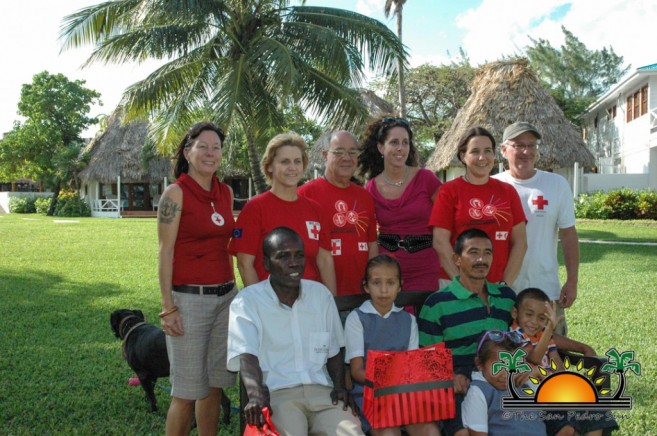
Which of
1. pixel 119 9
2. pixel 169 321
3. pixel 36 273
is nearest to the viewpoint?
pixel 169 321

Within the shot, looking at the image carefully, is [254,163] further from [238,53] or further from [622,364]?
[622,364]


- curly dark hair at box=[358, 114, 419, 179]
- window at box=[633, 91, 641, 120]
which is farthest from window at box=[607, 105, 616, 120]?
curly dark hair at box=[358, 114, 419, 179]

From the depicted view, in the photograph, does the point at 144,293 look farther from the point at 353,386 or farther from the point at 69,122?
the point at 69,122

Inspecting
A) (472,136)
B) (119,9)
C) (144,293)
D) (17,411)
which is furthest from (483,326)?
(119,9)

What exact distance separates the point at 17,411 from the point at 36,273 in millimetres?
7570

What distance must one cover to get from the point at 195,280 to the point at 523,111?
68.3 ft

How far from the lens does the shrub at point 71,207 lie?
34.8m

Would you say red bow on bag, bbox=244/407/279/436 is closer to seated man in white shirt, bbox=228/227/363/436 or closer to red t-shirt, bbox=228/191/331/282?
seated man in white shirt, bbox=228/227/363/436

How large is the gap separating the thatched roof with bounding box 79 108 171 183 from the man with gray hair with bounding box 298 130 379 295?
3107cm

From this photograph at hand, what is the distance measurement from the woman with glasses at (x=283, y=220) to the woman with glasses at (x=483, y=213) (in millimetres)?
711

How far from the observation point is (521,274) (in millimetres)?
3891

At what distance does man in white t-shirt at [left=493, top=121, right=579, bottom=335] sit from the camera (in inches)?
152

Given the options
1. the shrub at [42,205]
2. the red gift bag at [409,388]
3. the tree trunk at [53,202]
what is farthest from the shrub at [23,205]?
the red gift bag at [409,388]

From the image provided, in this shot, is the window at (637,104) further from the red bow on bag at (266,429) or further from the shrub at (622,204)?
the red bow on bag at (266,429)
